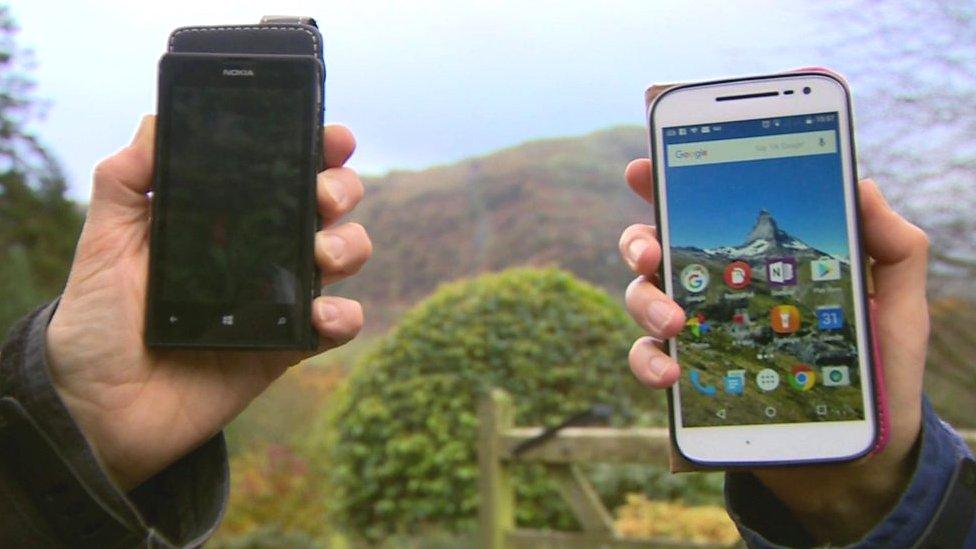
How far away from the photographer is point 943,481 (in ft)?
3.55

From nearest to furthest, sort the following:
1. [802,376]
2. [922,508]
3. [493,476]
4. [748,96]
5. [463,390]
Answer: [922,508]
[802,376]
[748,96]
[493,476]
[463,390]

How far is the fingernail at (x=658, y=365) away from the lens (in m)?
1.12

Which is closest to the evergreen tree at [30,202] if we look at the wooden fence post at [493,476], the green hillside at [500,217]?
the green hillside at [500,217]

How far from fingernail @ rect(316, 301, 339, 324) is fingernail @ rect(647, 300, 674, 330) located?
37cm

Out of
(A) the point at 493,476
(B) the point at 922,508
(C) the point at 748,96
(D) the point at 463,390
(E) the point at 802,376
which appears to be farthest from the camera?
(D) the point at 463,390

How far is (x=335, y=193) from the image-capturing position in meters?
1.22

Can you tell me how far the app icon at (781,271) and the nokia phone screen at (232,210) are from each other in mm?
557

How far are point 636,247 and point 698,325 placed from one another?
0.12 metres

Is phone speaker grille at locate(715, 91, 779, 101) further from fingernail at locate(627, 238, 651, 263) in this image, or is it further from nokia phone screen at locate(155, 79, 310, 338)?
nokia phone screen at locate(155, 79, 310, 338)

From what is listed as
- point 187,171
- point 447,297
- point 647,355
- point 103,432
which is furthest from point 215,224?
point 447,297

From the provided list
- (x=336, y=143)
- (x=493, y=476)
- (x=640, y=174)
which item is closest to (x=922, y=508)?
(x=640, y=174)

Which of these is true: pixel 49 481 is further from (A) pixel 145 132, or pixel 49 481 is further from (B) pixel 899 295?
(B) pixel 899 295

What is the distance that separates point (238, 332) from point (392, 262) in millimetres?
10153

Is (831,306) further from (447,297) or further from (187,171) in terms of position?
(447,297)
